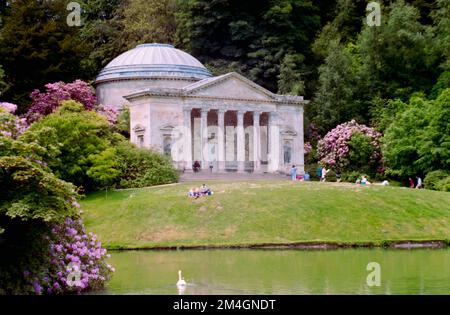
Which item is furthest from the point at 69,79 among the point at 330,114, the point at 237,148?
the point at 330,114

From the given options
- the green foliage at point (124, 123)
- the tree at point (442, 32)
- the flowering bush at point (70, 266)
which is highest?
the tree at point (442, 32)

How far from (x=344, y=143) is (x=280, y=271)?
4217 cm

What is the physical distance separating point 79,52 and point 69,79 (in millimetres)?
2660

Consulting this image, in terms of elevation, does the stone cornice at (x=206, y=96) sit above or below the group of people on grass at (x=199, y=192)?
above

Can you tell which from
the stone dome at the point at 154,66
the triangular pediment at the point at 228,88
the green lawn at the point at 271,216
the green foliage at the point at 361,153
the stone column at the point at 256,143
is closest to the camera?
the green lawn at the point at 271,216

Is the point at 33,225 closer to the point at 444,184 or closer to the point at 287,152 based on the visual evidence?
the point at 444,184

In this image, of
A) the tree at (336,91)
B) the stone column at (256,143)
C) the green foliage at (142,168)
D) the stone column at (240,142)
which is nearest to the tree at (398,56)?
the tree at (336,91)

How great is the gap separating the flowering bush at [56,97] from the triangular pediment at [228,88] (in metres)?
8.29

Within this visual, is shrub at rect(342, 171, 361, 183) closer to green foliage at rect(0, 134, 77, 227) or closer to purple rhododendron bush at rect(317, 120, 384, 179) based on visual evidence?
purple rhododendron bush at rect(317, 120, 384, 179)

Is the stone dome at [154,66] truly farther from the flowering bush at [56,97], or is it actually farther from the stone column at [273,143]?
the stone column at [273,143]

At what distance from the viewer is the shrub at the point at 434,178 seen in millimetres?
58375

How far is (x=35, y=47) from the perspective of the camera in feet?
225

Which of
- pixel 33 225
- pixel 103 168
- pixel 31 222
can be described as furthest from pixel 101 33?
pixel 31 222
